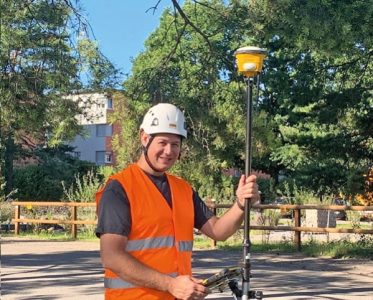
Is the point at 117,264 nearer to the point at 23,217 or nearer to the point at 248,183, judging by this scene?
the point at 248,183

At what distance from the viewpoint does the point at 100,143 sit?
81.4 meters

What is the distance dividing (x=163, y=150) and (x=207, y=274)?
359 inches

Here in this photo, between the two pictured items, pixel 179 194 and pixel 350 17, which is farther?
pixel 350 17

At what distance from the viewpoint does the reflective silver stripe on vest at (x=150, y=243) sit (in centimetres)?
328

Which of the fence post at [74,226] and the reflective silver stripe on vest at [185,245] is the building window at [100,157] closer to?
the fence post at [74,226]

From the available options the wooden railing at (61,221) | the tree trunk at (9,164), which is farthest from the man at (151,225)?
the tree trunk at (9,164)

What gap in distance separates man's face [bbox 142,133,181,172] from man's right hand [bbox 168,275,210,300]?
0.57 metres

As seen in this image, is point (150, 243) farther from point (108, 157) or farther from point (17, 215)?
point (108, 157)

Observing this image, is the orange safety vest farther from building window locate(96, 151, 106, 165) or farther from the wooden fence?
building window locate(96, 151, 106, 165)

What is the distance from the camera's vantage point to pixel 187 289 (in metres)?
3.13

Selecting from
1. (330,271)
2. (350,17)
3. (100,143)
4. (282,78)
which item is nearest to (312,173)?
(282,78)

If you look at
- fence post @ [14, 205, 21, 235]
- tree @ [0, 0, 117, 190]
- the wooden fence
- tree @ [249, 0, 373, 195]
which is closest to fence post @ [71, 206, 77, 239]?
the wooden fence

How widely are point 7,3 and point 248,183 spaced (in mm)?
7102

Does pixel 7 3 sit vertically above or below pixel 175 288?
above
